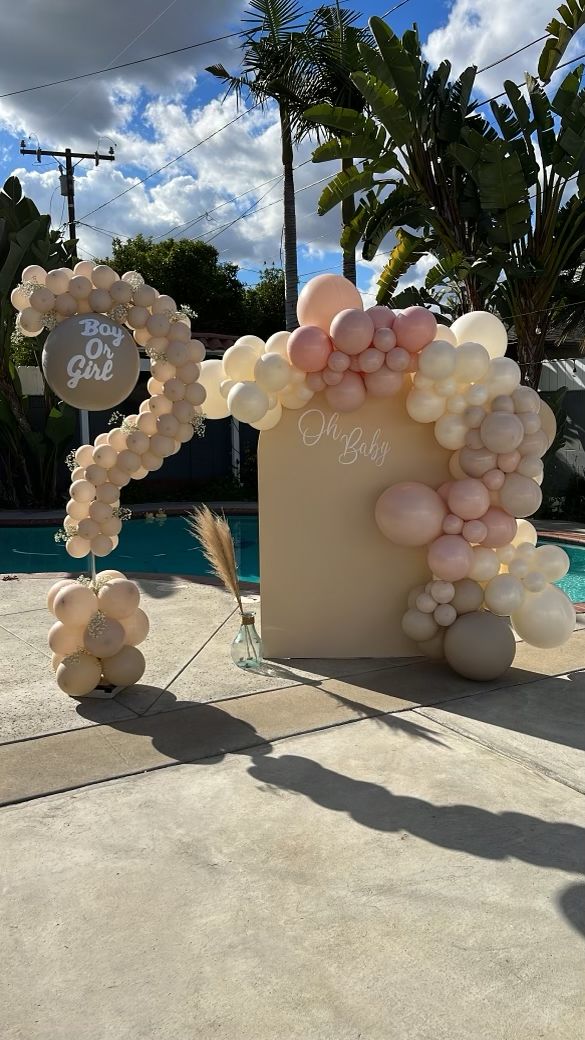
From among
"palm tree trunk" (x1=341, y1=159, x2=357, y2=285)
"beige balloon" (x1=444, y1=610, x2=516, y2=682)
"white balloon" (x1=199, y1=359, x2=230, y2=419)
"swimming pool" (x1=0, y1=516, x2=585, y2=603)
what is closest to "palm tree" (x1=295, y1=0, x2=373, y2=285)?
"palm tree trunk" (x1=341, y1=159, x2=357, y2=285)

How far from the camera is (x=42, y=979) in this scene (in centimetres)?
249

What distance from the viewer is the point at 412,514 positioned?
5445 millimetres

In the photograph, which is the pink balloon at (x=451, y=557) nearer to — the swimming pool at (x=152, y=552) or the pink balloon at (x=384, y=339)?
the pink balloon at (x=384, y=339)

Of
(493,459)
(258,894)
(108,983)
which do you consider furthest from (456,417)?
(108,983)

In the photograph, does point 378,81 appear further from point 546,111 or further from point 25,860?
point 25,860

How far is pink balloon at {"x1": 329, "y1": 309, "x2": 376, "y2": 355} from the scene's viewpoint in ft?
17.4

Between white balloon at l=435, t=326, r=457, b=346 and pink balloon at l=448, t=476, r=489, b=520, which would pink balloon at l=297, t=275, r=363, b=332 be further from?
pink balloon at l=448, t=476, r=489, b=520

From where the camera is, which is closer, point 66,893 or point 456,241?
point 66,893

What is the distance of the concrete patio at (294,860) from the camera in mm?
2389

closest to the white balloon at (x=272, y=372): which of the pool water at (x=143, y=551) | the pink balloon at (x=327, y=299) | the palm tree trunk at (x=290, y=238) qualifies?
the pink balloon at (x=327, y=299)

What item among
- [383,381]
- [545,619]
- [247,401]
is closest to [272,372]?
[247,401]

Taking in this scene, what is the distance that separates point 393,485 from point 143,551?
8655mm

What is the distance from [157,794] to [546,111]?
432 inches

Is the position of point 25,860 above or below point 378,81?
below
